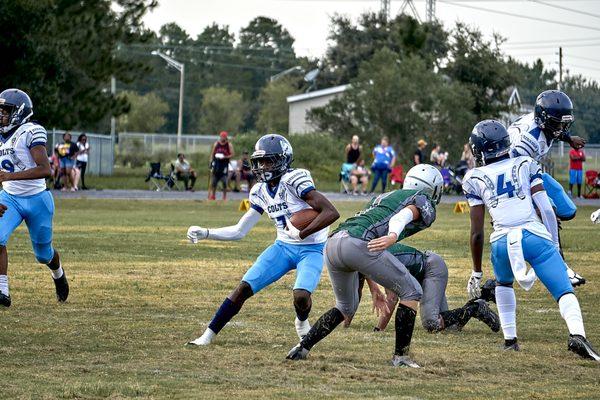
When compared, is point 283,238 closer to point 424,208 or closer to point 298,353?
point 298,353

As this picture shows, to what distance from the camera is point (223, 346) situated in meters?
9.38

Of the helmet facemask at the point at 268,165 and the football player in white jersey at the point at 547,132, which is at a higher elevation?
the football player in white jersey at the point at 547,132

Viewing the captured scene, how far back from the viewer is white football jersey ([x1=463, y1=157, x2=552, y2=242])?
9102 mm

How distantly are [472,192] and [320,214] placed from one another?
123 centimetres

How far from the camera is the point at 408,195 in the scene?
28.5 feet

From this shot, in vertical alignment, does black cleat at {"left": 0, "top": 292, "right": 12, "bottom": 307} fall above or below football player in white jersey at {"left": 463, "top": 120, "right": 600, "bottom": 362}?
below

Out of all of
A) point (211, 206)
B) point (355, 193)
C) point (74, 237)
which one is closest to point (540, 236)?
point (74, 237)

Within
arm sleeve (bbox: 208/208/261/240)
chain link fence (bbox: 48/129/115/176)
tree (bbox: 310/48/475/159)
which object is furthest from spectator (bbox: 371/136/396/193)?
arm sleeve (bbox: 208/208/261/240)

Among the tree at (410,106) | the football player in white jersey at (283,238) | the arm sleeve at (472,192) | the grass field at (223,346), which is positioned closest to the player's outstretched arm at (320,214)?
the football player in white jersey at (283,238)

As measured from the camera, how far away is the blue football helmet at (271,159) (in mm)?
9211

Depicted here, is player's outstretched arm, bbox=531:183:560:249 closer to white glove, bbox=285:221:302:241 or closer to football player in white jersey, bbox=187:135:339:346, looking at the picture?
football player in white jersey, bbox=187:135:339:346

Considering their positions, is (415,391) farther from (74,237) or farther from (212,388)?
(74,237)

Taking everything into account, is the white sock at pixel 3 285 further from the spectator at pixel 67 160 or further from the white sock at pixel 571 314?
the spectator at pixel 67 160

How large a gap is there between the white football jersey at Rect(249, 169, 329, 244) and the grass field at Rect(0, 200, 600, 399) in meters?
0.88
